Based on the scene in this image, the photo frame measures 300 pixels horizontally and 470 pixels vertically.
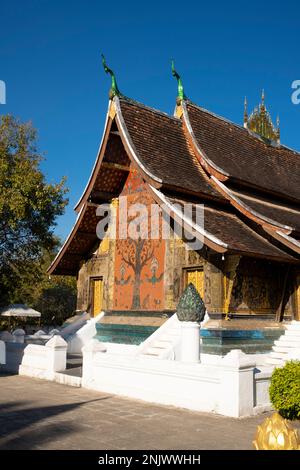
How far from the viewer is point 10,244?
18453 millimetres

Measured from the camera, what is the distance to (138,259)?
1425cm

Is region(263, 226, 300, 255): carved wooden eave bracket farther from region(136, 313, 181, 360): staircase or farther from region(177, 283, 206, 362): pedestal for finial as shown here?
region(136, 313, 181, 360): staircase

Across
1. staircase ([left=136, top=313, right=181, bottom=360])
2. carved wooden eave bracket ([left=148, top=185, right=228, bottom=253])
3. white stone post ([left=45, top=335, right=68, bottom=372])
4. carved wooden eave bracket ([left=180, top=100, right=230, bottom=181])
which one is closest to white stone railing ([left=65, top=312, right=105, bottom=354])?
white stone post ([left=45, top=335, right=68, bottom=372])

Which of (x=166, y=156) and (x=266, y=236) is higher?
(x=166, y=156)

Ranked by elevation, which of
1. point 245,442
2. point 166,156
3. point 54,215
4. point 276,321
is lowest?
point 245,442

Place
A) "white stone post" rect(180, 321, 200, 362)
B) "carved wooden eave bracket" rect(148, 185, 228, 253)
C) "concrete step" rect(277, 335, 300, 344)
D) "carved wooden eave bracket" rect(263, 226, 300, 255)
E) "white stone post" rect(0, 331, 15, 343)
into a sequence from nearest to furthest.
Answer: "white stone post" rect(180, 321, 200, 362), "carved wooden eave bracket" rect(148, 185, 228, 253), "carved wooden eave bracket" rect(263, 226, 300, 255), "concrete step" rect(277, 335, 300, 344), "white stone post" rect(0, 331, 15, 343)

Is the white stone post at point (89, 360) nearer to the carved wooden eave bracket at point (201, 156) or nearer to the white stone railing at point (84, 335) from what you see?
the white stone railing at point (84, 335)

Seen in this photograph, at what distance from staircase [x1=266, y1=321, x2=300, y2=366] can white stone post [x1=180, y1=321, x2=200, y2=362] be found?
2.86 m

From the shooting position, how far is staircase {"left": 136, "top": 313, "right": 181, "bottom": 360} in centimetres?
1075

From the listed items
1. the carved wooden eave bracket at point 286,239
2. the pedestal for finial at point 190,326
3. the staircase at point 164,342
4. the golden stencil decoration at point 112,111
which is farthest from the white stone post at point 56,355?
the golden stencil decoration at point 112,111

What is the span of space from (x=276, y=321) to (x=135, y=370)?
5.00 m
